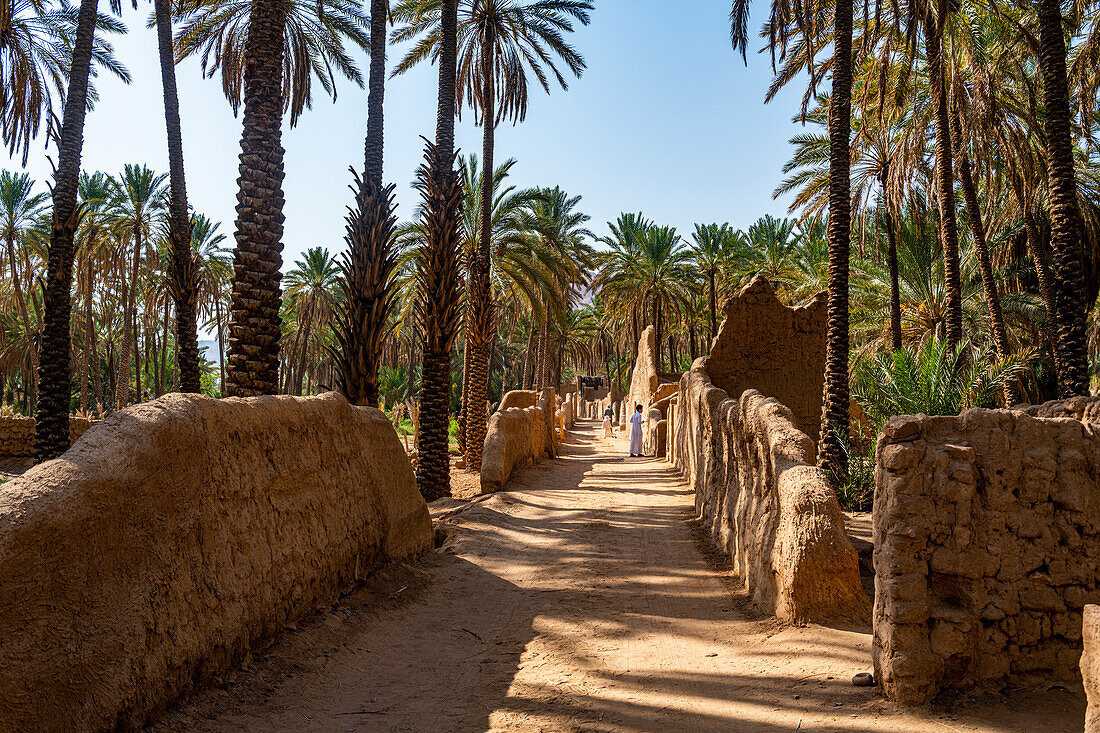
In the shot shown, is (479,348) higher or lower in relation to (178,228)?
lower

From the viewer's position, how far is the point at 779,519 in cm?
595

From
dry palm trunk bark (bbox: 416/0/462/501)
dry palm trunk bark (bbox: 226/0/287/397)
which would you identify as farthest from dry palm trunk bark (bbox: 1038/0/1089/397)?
dry palm trunk bark (bbox: 226/0/287/397)

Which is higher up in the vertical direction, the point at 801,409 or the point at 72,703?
the point at 801,409

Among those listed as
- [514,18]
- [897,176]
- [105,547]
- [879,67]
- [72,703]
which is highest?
[514,18]

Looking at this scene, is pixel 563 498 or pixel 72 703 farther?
pixel 563 498

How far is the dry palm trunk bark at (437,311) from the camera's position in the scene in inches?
521

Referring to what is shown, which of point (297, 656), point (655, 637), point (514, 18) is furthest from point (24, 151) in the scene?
point (655, 637)

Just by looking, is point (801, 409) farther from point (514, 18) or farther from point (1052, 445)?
point (514, 18)

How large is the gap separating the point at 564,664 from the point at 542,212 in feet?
93.9

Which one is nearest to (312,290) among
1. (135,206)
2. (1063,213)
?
(135,206)

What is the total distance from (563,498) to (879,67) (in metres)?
11.9

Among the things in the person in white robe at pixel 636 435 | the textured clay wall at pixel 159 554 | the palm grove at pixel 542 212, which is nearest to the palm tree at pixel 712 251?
the palm grove at pixel 542 212

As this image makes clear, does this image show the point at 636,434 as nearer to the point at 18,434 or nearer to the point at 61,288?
the point at 61,288

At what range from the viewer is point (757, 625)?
5.68 metres
